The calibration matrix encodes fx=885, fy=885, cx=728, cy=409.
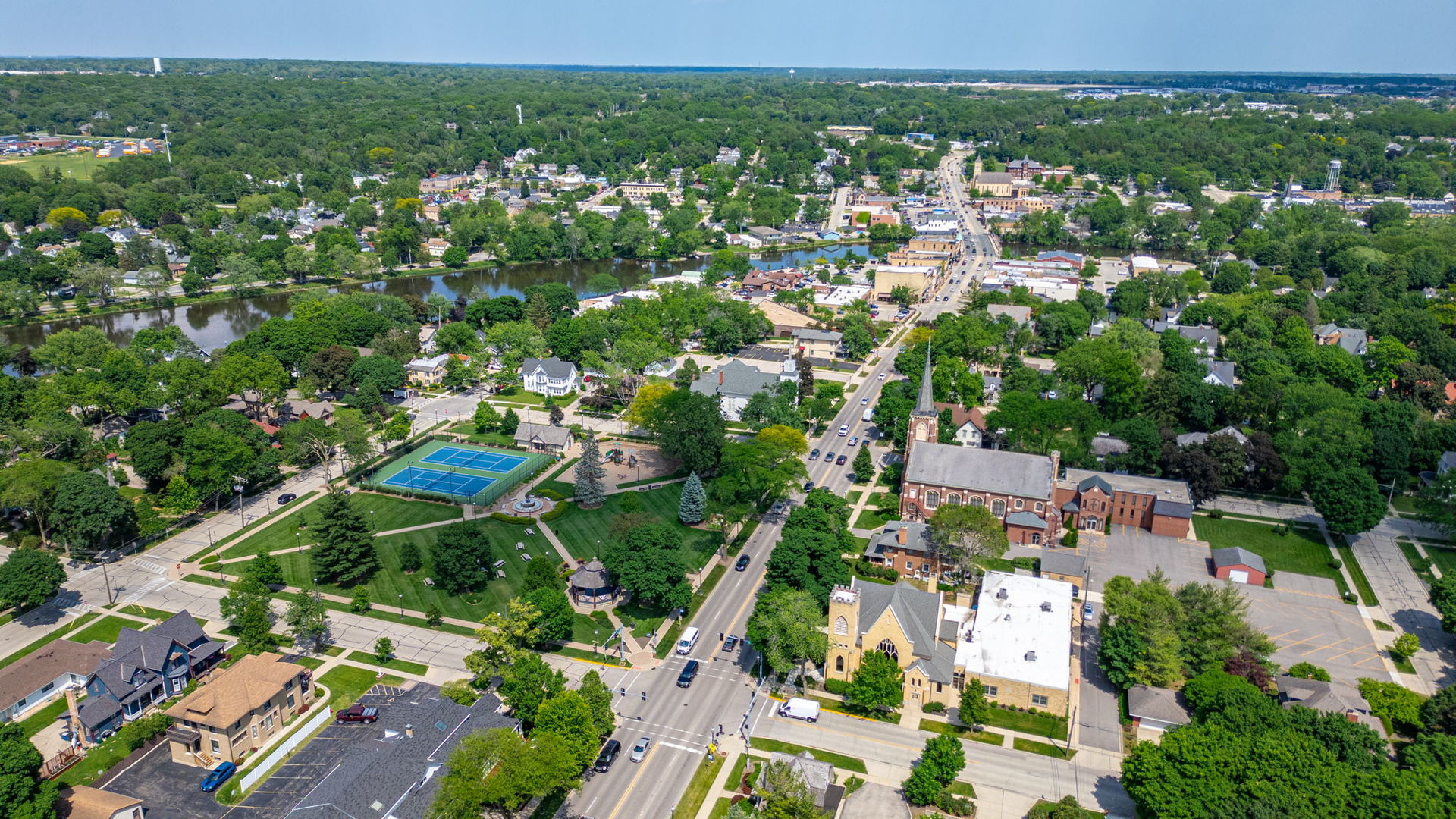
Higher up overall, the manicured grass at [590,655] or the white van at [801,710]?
the white van at [801,710]

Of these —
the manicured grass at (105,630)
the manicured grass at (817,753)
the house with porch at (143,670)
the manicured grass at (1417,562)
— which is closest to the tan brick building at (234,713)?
the house with porch at (143,670)

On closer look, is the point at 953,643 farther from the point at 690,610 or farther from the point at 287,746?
the point at 287,746

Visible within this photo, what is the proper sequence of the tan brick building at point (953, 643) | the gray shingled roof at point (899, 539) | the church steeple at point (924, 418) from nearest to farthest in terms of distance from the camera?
the tan brick building at point (953, 643) < the gray shingled roof at point (899, 539) < the church steeple at point (924, 418)

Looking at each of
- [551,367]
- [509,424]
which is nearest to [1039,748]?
[509,424]

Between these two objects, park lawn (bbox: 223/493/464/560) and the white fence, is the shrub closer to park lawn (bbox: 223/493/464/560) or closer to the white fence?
the white fence

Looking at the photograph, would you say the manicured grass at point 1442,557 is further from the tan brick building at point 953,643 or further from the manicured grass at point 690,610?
the manicured grass at point 690,610

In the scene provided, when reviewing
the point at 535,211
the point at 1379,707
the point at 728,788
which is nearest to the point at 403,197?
the point at 535,211

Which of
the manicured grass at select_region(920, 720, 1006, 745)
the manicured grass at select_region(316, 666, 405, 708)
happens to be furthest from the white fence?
the manicured grass at select_region(920, 720, 1006, 745)
